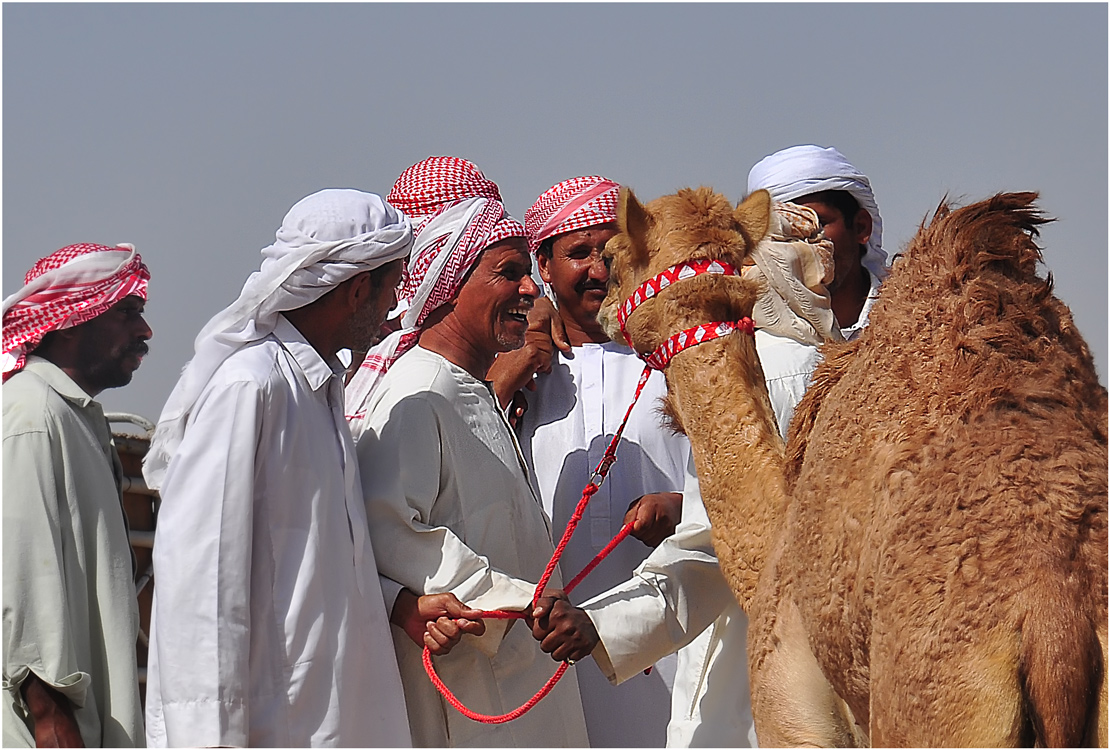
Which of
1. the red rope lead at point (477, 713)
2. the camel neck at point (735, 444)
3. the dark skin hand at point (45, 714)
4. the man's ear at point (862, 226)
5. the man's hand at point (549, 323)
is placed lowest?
A: the dark skin hand at point (45, 714)

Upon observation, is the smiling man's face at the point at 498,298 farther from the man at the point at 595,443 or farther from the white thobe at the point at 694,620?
the white thobe at the point at 694,620

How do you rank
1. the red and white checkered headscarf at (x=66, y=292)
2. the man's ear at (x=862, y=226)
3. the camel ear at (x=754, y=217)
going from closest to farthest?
the camel ear at (x=754, y=217) → the red and white checkered headscarf at (x=66, y=292) → the man's ear at (x=862, y=226)

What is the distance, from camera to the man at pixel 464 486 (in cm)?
414

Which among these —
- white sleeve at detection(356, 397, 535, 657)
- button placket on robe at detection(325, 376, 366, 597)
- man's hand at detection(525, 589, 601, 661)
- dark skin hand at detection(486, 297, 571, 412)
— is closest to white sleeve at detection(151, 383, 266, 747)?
button placket on robe at detection(325, 376, 366, 597)

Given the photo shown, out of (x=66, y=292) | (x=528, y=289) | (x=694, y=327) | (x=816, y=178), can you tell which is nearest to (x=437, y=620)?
(x=694, y=327)

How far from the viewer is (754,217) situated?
157 inches

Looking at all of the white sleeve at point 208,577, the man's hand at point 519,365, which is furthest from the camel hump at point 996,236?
the man's hand at point 519,365

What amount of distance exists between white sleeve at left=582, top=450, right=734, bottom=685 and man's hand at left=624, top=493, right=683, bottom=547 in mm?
191

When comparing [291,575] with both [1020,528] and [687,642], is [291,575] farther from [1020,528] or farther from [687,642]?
[1020,528]

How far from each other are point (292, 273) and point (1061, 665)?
8.13ft

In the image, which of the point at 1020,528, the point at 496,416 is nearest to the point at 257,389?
the point at 496,416

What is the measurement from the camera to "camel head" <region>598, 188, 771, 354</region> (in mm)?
3801

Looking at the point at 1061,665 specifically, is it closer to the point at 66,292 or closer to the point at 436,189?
the point at 436,189

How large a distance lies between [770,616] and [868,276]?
2.68 metres
